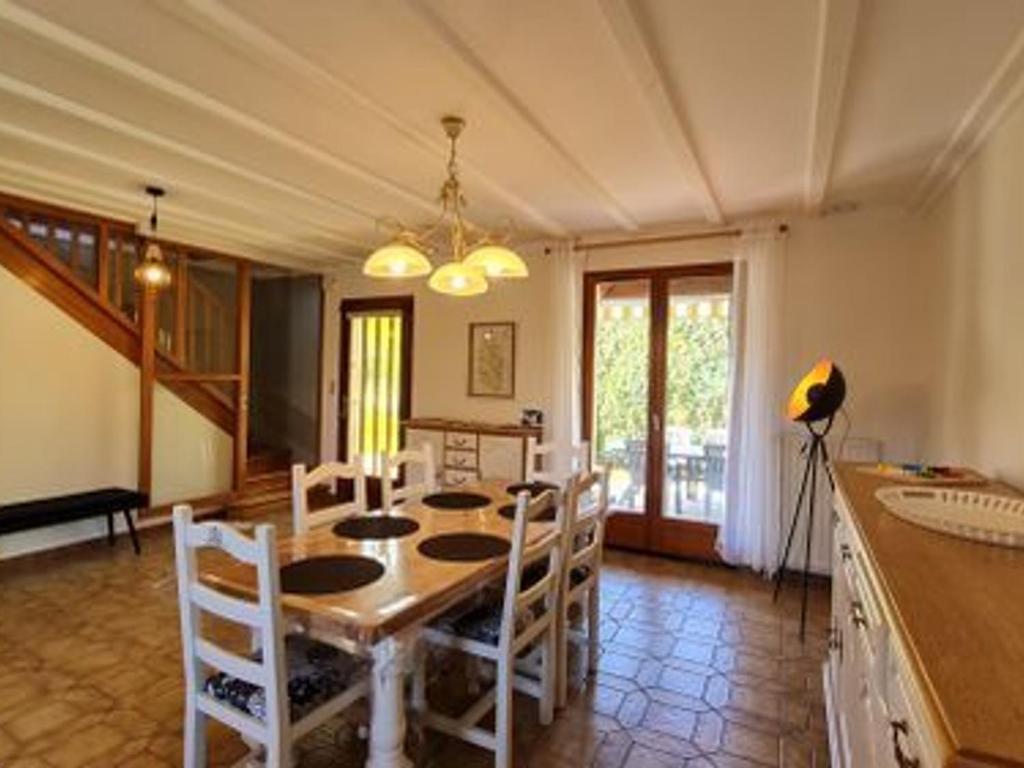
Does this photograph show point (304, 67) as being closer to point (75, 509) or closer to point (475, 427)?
point (475, 427)

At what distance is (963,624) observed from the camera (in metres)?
0.96

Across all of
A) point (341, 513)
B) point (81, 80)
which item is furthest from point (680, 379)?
point (81, 80)

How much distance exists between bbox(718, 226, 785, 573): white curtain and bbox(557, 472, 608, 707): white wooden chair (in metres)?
1.54

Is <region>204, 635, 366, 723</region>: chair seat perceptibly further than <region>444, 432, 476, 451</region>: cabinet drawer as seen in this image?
No

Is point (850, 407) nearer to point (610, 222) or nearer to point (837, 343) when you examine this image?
point (837, 343)

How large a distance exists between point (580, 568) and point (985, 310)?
2.07 m

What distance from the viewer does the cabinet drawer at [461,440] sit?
489 centimetres

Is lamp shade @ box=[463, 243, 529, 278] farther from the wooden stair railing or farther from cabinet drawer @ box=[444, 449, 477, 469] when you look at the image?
the wooden stair railing

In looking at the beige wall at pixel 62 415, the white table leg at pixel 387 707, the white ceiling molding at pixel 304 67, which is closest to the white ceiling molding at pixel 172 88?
the white ceiling molding at pixel 304 67

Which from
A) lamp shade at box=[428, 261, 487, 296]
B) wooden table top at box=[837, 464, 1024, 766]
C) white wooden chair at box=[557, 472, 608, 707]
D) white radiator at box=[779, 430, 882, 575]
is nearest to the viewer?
wooden table top at box=[837, 464, 1024, 766]

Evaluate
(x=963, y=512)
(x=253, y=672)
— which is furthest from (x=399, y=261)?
(x=963, y=512)

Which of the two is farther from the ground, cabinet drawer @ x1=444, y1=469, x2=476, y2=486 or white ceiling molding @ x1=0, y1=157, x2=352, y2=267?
white ceiling molding @ x1=0, y1=157, x2=352, y2=267

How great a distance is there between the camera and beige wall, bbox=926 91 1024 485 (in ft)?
7.07

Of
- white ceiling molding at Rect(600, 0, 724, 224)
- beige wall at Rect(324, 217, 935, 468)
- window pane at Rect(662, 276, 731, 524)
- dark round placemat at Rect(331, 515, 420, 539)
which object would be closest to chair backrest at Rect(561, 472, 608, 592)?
dark round placemat at Rect(331, 515, 420, 539)
